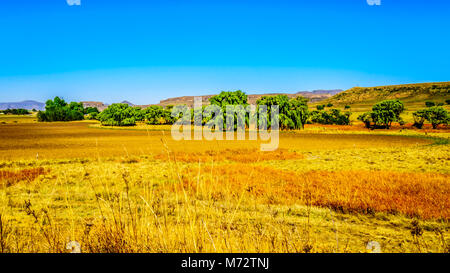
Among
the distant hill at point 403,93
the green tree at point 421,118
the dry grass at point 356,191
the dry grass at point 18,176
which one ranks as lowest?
the dry grass at point 356,191

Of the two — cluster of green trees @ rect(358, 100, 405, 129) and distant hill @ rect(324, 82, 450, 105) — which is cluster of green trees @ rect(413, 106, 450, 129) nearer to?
cluster of green trees @ rect(358, 100, 405, 129)

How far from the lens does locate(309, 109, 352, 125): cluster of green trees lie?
72.1 meters

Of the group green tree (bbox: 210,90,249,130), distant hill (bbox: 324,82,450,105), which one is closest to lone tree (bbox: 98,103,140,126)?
green tree (bbox: 210,90,249,130)

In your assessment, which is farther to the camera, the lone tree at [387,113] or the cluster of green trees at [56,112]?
the cluster of green trees at [56,112]

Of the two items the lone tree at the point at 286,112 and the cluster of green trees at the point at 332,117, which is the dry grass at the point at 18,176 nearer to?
the lone tree at the point at 286,112

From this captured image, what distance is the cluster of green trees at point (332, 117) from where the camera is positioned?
2837 inches

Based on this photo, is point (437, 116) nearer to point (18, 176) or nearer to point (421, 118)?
point (421, 118)

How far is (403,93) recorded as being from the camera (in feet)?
432

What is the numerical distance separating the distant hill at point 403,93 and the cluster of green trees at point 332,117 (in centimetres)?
6433

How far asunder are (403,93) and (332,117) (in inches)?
3351

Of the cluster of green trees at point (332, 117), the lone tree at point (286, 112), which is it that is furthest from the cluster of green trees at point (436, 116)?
the lone tree at point (286, 112)
